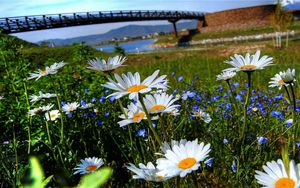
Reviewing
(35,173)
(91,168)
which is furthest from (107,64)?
(35,173)

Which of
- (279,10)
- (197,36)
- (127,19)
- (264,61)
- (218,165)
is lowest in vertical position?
(197,36)

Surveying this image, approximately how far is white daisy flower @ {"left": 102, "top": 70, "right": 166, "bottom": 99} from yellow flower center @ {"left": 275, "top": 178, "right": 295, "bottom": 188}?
489mm

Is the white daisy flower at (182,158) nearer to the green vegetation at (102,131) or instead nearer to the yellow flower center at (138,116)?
the yellow flower center at (138,116)

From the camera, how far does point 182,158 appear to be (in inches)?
43.9

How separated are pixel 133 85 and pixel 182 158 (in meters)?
0.38

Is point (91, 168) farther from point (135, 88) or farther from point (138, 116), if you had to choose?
point (135, 88)

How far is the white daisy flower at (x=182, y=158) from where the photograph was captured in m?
1.03

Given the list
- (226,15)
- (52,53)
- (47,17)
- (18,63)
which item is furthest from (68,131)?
(226,15)

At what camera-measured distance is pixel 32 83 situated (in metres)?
4.42

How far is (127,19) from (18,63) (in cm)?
4598

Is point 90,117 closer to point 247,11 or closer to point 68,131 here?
point 68,131

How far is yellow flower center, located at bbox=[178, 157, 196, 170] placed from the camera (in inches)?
40.8

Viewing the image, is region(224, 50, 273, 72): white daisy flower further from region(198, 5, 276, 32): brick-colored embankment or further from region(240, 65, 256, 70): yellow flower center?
region(198, 5, 276, 32): brick-colored embankment

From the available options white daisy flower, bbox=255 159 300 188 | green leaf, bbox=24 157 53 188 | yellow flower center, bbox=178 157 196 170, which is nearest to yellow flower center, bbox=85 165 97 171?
yellow flower center, bbox=178 157 196 170
